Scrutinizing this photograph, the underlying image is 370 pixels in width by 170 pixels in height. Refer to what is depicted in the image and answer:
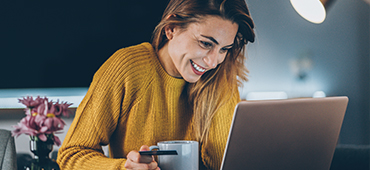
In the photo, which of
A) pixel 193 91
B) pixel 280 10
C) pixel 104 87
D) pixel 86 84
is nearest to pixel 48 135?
pixel 104 87

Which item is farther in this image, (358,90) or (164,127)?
(358,90)

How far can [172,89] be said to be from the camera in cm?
114

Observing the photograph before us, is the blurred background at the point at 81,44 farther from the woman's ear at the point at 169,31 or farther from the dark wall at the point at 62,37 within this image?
the woman's ear at the point at 169,31

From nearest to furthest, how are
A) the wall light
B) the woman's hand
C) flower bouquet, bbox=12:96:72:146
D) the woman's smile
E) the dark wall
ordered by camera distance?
flower bouquet, bbox=12:96:72:146
the woman's hand
the wall light
the woman's smile
the dark wall

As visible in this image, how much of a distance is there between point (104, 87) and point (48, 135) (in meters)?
0.45

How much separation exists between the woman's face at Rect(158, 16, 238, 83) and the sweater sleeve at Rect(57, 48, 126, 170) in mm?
215

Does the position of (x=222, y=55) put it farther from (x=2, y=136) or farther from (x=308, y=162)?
(x=2, y=136)

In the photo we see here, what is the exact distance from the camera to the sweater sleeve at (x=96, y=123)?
861 millimetres

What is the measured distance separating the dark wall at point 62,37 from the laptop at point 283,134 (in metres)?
1.06

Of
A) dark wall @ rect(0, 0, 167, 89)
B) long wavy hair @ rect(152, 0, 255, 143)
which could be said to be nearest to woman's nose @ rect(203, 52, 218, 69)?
long wavy hair @ rect(152, 0, 255, 143)

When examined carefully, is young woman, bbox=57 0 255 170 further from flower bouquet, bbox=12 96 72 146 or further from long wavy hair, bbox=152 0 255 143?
flower bouquet, bbox=12 96 72 146

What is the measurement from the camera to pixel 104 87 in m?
0.98

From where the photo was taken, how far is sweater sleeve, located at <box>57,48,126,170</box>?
86 centimetres

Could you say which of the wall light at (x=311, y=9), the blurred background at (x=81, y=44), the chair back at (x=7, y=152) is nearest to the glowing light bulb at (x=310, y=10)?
the wall light at (x=311, y=9)
